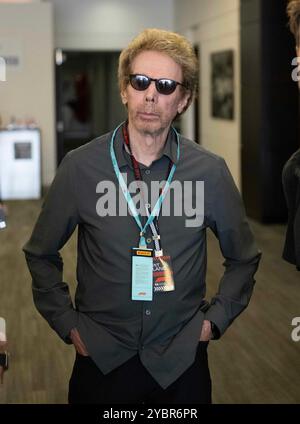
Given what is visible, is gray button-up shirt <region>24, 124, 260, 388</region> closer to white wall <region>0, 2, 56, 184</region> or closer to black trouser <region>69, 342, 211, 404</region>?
black trouser <region>69, 342, 211, 404</region>

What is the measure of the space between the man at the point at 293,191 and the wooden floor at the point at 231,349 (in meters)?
1.47

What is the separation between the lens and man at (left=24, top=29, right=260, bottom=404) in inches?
80.2

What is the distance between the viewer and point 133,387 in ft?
6.73

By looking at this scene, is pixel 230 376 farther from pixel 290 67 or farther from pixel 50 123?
pixel 50 123

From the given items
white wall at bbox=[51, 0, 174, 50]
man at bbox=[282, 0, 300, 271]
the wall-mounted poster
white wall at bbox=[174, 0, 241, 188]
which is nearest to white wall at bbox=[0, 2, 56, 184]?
white wall at bbox=[51, 0, 174, 50]

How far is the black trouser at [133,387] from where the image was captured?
2.05 meters

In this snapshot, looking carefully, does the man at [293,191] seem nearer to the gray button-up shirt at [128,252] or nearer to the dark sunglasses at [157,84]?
the gray button-up shirt at [128,252]

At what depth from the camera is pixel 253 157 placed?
906cm

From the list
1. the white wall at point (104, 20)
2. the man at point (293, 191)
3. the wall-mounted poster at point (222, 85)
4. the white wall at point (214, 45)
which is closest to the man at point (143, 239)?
the man at point (293, 191)

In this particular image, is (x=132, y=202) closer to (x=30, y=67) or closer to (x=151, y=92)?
(x=151, y=92)

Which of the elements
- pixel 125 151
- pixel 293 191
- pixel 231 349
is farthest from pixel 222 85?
pixel 125 151

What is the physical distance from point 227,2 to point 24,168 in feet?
13.7

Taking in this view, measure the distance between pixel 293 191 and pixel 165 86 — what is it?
2.19 feet

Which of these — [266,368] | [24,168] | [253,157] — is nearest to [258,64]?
[253,157]
